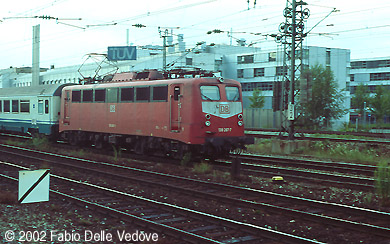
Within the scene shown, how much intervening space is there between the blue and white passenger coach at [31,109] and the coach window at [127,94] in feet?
26.9

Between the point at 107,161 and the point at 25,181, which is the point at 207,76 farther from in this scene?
the point at 25,181

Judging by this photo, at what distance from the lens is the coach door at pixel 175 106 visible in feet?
57.4

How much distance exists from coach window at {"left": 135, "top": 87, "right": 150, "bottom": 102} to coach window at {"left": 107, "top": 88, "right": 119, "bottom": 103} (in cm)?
161

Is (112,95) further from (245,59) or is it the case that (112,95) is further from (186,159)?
(245,59)

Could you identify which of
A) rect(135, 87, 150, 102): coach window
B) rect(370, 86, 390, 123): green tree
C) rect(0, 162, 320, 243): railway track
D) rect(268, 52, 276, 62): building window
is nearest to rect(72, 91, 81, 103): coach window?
rect(135, 87, 150, 102): coach window

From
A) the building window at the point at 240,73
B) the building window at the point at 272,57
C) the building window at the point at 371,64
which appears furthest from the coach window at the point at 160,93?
the building window at the point at 371,64

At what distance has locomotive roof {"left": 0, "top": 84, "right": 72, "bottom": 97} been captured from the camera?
27344mm

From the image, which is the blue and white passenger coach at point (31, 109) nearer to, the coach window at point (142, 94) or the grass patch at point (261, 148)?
the coach window at point (142, 94)

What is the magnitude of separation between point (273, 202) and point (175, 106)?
294 inches

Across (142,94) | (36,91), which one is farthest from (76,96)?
(36,91)

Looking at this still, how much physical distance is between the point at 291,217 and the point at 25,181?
522cm

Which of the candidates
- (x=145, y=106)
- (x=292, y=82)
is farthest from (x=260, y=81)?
(x=145, y=106)

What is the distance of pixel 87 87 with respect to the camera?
914 inches

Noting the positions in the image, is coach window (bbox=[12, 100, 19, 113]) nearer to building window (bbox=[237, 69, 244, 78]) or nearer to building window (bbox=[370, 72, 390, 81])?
building window (bbox=[237, 69, 244, 78])
